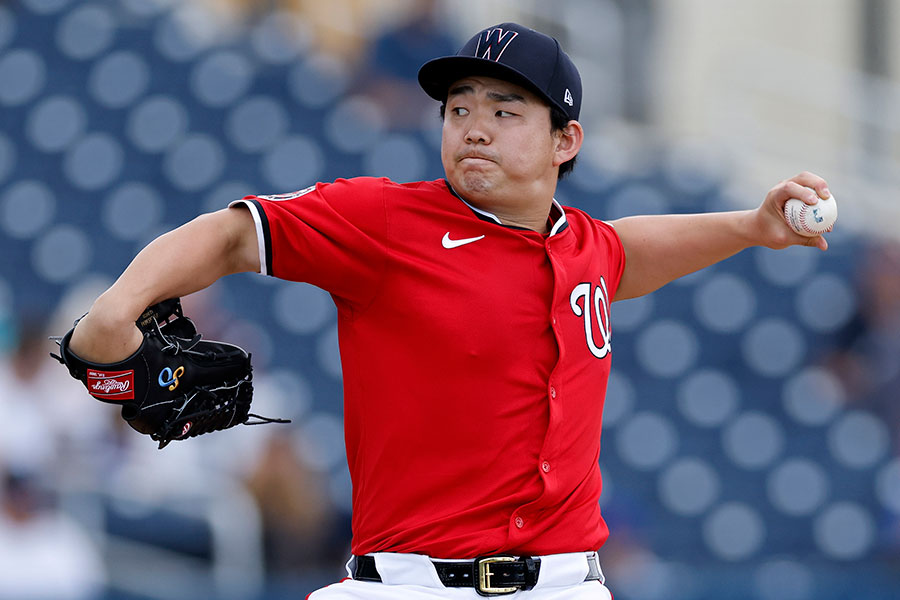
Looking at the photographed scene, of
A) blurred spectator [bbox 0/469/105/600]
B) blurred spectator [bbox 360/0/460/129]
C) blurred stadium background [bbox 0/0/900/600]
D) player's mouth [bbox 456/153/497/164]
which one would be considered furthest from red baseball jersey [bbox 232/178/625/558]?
blurred spectator [bbox 360/0/460/129]

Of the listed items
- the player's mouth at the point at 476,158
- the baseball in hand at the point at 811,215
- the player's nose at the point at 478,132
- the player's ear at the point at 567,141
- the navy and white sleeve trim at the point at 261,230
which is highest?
the player's ear at the point at 567,141

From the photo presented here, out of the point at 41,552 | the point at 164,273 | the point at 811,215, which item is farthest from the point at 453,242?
the point at 41,552

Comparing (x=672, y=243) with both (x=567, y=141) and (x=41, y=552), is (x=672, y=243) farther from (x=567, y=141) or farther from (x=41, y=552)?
(x=41, y=552)

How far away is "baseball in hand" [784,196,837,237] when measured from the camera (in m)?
2.99

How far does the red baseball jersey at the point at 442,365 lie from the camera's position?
2746 millimetres

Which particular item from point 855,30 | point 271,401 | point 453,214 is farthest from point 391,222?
point 855,30

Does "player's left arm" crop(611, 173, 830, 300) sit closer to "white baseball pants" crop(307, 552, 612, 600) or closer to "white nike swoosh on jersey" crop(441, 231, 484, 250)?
"white nike swoosh on jersey" crop(441, 231, 484, 250)

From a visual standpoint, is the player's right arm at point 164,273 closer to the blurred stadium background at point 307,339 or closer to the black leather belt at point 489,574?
the black leather belt at point 489,574

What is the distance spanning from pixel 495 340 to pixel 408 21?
589cm

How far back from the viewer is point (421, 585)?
2742mm

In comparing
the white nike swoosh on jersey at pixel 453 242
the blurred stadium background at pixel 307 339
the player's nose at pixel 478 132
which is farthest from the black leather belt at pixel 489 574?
the blurred stadium background at pixel 307 339

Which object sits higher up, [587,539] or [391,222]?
[391,222]

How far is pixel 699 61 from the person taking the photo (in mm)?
11289

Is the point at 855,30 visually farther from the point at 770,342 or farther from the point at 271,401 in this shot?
the point at 271,401
